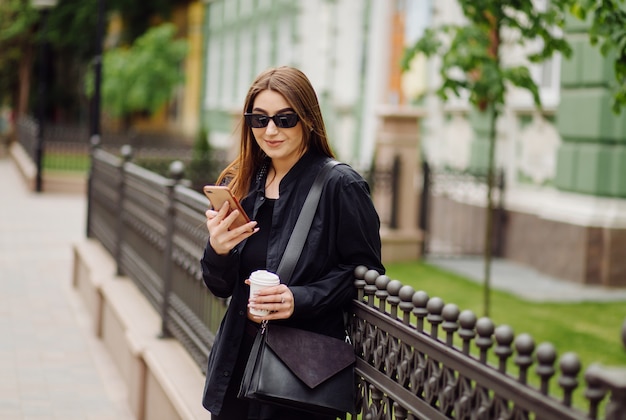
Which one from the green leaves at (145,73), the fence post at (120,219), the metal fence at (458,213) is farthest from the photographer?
the green leaves at (145,73)

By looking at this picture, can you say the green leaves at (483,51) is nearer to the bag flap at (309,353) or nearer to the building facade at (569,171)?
the building facade at (569,171)

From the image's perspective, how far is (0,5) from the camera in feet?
124

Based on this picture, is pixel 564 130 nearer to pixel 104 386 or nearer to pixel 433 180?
pixel 433 180

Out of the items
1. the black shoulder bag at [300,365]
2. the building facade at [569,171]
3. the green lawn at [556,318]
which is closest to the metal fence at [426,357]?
the black shoulder bag at [300,365]

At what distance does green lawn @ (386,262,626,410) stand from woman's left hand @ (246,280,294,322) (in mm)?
3974

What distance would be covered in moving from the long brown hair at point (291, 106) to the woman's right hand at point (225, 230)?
24 cm

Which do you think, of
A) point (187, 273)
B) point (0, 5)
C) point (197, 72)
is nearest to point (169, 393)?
point (187, 273)

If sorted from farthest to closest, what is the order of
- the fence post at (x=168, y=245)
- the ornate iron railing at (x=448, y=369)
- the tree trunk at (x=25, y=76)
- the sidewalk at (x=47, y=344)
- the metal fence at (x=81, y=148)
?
the tree trunk at (x=25, y=76)
the metal fence at (x=81, y=148)
the sidewalk at (x=47, y=344)
the fence post at (x=168, y=245)
the ornate iron railing at (x=448, y=369)

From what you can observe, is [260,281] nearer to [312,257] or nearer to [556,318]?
[312,257]

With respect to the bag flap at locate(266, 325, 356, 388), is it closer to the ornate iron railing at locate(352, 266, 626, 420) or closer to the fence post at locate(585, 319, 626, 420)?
the ornate iron railing at locate(352, 266, 626, 420)

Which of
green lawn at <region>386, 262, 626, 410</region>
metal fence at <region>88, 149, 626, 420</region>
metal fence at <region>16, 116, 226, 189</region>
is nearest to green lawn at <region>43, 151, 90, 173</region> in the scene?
metal fence at <region>16, 116, 226, 189</region>

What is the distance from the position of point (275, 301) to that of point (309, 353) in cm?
21

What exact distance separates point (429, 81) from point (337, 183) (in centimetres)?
1398

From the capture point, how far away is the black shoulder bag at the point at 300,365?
3.30 metres
